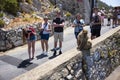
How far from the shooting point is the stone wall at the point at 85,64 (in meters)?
5.38

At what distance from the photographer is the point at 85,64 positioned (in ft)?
22.8

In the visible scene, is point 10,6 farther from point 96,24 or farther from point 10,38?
point 96,24

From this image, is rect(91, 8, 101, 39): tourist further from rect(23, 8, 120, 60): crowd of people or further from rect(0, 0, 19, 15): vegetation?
rect(0, 0, 19, 15): vegetation

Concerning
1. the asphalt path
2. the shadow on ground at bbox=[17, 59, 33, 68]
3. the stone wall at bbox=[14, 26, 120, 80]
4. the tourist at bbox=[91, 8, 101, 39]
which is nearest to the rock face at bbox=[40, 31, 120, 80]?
the stone wall at bbox=[14, 26, 120, 80]

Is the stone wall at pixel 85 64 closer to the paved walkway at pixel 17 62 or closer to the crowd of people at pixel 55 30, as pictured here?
the crowd of people at pixel 55 30

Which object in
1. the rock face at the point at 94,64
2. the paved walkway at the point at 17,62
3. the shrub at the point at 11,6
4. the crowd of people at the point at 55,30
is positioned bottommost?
the paved walkway at the point at 17,62

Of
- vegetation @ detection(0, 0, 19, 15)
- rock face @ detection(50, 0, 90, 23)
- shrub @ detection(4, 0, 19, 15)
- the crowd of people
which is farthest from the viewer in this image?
rock face @ detection(50, 0, 90, 23)

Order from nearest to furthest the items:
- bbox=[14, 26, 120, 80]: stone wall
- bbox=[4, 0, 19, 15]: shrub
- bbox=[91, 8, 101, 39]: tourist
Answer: bbox=[14, 26, 120, 80]: stone wall → bbox=[91, 8, 101, 39]: tourist → bbox=[4, 0, 19, 15]: shrub

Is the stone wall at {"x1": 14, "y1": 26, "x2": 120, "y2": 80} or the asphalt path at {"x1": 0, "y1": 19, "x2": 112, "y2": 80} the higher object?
the stone wall at {"x1": 14, "y1": 26, "x2": 120, "y2": 80}

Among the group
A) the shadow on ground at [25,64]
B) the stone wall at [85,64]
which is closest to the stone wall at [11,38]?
the shadow on ground at [25,64]

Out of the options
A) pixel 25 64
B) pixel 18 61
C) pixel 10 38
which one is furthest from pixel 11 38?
pixel 25 64

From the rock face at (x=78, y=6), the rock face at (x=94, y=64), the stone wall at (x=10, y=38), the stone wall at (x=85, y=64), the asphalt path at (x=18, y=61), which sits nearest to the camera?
the stone wall at (x=85, y=64)

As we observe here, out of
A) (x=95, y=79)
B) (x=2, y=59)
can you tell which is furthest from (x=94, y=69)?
(x=2, y=59)

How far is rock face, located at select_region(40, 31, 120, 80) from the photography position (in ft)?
19.3
